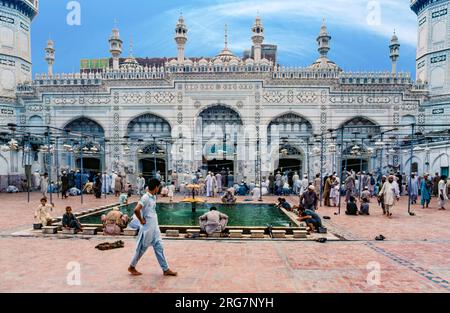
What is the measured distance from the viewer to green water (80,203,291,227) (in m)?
9.63

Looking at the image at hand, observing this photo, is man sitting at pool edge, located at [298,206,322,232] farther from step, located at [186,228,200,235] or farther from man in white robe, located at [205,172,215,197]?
man in white robe, located at [205,172,215,197]

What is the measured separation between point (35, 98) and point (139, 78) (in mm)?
7950

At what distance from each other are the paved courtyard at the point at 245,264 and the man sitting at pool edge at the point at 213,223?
1.51 feet

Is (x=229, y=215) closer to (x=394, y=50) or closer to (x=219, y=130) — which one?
(x=219, y=130)

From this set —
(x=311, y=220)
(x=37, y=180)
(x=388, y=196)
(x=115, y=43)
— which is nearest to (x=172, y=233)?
(x=311, y=220)

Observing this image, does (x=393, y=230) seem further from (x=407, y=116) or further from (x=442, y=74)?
(x=442, y=74)

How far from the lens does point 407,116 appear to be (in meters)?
22.1

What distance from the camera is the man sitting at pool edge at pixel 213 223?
26.2ft

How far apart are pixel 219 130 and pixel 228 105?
1.95m

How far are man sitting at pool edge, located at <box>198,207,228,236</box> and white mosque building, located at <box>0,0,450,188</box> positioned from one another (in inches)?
528

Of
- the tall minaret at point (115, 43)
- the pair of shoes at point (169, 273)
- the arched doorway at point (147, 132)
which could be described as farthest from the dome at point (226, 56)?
the pair of shoes at point (169, 273)

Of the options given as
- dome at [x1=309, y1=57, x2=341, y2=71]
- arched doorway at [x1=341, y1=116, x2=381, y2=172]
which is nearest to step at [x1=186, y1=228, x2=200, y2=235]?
arched doorway at [x1=341, y1=116, x2=381, y2=172]
